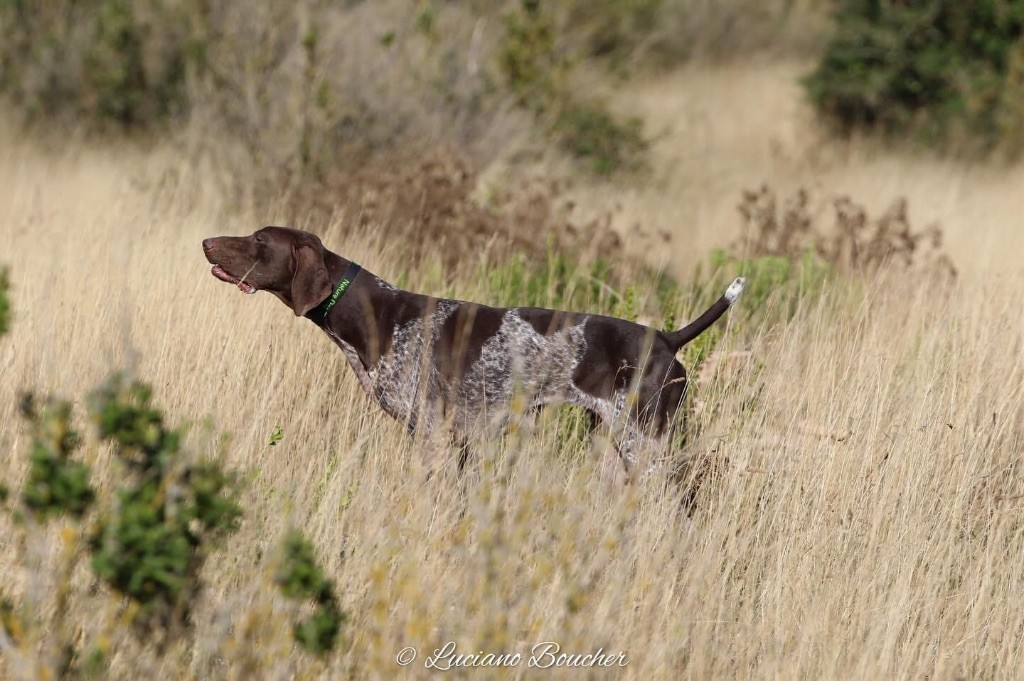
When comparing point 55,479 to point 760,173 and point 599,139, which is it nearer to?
point 599,139

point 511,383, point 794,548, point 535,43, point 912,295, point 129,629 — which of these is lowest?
point 129,629

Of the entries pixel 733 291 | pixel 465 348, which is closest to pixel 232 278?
pixel 465 348

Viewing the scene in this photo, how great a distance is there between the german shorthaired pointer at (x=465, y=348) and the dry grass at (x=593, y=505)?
0.18m

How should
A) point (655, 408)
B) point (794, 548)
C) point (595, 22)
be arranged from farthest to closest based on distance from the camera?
point (595, 22) → point (655, 408) → point (794, 548)

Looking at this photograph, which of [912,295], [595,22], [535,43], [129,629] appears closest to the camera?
[129,629]

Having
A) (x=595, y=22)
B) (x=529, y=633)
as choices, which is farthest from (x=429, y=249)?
(x=595, y=22)

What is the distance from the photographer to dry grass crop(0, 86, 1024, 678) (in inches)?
120

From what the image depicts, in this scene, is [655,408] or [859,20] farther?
[859,20]

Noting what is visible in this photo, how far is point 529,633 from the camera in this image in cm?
304

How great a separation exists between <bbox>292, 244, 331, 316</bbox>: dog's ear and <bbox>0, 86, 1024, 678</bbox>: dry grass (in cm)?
40

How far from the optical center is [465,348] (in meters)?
4.30

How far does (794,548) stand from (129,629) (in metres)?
2.06

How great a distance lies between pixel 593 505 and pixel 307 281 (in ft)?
4.32

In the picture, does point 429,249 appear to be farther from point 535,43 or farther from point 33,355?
point 535,43
